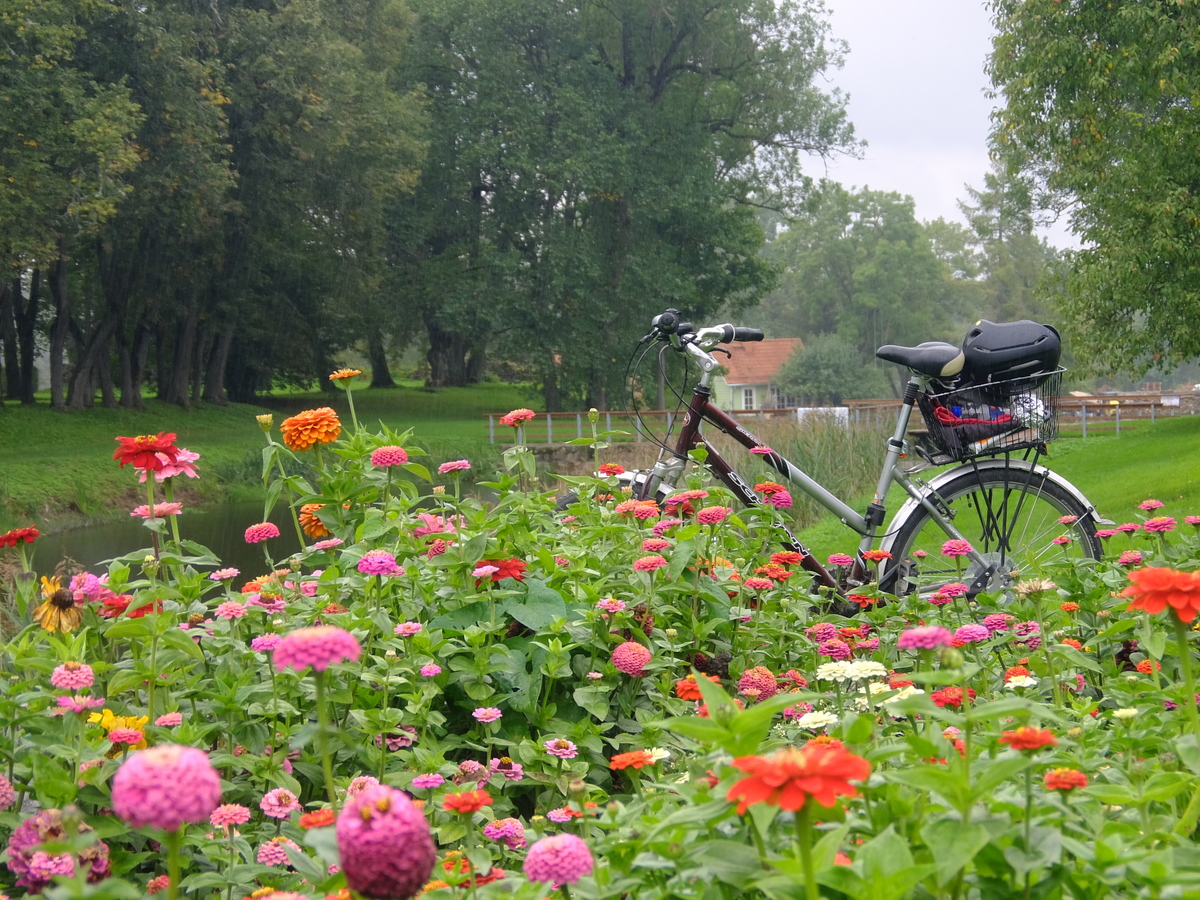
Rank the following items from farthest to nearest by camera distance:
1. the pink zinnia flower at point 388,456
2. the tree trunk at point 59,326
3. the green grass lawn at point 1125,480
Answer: the tree trunk at point 59,326 < the green grass lawn at point 1125,480 < the pink zinnia flower at point 388,456

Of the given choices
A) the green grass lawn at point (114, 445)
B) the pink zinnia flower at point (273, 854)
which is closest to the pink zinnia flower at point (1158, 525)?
the pink zinnia flower at point (273, 854)

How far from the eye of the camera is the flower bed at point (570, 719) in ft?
3.12

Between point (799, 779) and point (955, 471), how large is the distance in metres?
3.31

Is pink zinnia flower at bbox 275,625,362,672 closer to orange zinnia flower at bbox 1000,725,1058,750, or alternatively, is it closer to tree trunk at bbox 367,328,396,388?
orange zinnia flower at bbox 1000,725,1058,750

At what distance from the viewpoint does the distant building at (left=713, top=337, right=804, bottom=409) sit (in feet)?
196

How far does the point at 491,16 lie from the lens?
2641 cm

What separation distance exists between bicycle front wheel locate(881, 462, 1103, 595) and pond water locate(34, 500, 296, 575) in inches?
227

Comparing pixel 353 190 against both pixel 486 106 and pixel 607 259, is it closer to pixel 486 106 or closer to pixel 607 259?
pixel 486 106

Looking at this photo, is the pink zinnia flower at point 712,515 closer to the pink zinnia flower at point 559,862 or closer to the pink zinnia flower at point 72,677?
the pink zinnia flower at point 72,677

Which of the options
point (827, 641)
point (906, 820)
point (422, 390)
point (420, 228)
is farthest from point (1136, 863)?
point (422, 390)

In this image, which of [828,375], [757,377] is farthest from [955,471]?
[757,377]

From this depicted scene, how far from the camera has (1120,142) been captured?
1603 centimetres

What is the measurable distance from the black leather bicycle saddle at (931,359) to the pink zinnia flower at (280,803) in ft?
8.87

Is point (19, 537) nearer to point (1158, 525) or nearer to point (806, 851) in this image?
point (806, 851)
